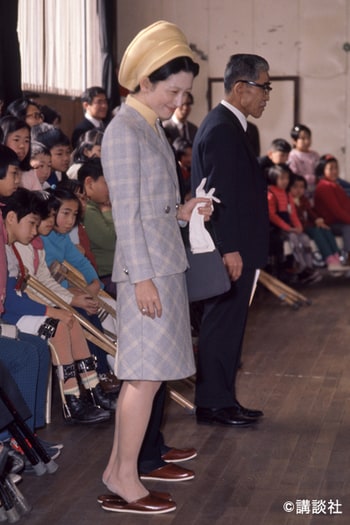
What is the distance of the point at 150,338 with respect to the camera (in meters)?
2.80

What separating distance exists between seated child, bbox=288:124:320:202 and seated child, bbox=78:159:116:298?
14.6ft

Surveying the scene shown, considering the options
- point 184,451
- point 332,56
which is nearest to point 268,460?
point 184,451

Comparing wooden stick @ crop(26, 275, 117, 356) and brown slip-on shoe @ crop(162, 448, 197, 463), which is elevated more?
wooden stick @ crop(26, 275, 117, 356)

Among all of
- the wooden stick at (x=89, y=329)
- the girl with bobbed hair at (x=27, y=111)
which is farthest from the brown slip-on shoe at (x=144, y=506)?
the girl with bobbed hair at (x=27, y=111)

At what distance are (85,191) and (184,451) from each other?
1.86 m

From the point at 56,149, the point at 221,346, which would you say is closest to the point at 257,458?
the point at 221,346

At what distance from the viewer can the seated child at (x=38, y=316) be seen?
378 centimetres

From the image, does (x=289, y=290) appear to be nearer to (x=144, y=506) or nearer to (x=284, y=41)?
(x=284, y=41)

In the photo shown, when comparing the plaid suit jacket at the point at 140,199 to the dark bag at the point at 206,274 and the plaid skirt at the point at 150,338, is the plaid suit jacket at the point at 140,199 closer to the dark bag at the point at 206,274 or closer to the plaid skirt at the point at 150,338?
the plaid skirt at the point at 150,338

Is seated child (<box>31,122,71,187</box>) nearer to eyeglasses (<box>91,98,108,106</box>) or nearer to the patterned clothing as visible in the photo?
eyeglasses (<box>91,98,108,106</box>)

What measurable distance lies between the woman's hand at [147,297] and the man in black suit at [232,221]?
95 centimetres

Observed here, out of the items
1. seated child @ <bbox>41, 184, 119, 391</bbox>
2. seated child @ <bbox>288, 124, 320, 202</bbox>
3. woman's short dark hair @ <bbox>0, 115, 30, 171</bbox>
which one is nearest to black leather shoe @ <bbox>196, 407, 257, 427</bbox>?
→ seated child @ <bbox>41, 184, 119, 391</bbox>

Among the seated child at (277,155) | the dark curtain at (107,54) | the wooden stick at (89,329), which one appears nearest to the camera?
the wooden stick at (89,329)

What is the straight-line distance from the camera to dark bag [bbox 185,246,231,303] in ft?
9.91
